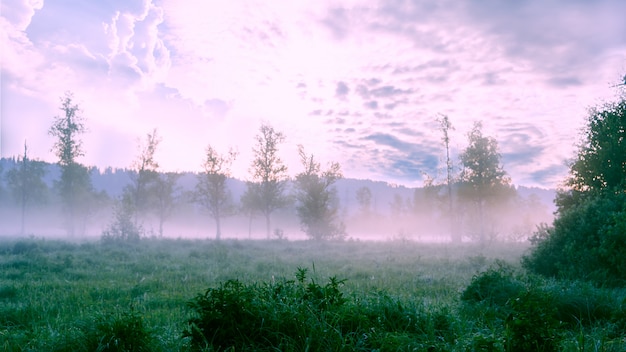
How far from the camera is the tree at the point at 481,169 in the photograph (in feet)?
125

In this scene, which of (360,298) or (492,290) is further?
(492,290)

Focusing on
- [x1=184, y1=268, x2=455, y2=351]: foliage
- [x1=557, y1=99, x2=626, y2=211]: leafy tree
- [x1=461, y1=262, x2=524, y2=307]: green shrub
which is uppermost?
[x1=557, y1=99, x2=626, y2=211]: leafy tree

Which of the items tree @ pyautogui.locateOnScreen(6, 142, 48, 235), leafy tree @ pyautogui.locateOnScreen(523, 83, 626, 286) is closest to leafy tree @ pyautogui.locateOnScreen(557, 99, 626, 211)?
leafy tree @ pyautogui.locateOnScreen(523, 83, 626, 286)

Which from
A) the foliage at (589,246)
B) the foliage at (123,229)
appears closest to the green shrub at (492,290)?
the foliage at (589,246)

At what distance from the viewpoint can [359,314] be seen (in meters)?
4.40

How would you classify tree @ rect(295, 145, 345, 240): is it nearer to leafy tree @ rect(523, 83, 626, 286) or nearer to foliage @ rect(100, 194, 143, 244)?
foliage @ rect(100, 194, 143, 244)

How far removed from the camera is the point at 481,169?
38156 mm

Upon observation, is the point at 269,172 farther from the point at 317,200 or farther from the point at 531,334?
the point at 531,334

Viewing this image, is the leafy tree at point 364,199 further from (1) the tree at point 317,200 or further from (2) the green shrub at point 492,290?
(2) the green shrub at point 492,290

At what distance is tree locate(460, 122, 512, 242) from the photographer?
3800 cm

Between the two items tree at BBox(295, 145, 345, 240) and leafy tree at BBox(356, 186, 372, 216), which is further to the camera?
leafy tree at BBox(356, 186, 372, 216)

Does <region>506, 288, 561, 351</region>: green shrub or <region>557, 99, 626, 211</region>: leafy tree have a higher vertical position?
<region>557, 99, 626, 211</region>: leafy tree

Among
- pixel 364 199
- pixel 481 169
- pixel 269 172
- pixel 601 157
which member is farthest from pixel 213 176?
pixel 364 199

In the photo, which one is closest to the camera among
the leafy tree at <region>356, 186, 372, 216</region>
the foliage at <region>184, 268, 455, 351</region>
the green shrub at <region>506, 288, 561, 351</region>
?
the green shrub at <region>506, 288, 561, 351</region>
